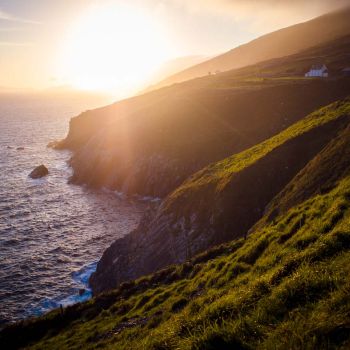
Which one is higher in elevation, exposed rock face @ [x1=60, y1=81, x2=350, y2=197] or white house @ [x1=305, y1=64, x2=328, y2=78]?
white house @ [x1=305, y1=64, x2=328, y2=78]

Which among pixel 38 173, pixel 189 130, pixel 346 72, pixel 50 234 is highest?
pixel 346 72

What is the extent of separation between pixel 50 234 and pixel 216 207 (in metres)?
35.3

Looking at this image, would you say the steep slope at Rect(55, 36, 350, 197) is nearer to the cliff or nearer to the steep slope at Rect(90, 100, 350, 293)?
the steep slope at Rect(90, 100, 350, 293)

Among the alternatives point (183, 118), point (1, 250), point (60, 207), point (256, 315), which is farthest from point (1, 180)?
point (256, 315)

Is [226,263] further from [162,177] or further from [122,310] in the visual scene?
[162,177]

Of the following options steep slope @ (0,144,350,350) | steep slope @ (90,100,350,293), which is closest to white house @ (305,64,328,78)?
steep slope @ (90,100,350,293)

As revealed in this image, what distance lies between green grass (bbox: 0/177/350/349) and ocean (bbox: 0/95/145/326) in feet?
47.0

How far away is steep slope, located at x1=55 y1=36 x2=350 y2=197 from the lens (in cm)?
8469

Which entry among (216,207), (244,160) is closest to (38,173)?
(244,160)

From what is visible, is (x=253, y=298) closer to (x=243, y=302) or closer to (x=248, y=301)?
(x=248, y=301)

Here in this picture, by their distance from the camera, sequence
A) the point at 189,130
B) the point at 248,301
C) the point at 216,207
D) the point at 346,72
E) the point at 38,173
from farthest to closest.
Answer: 1. the point at 346,72
2. the point at 38,173
3. the point at 189,130
4. the point at 216,207
5. the point at 248,301

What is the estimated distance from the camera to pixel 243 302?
12.0m

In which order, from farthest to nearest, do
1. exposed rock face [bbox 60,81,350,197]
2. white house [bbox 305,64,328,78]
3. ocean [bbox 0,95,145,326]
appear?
1. white house [bbox 305,64,328,78]
2. exposed rock face [bbox 60,81,350,197]
3. ocean [bbox 0,95,145,326]

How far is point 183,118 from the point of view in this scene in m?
102
